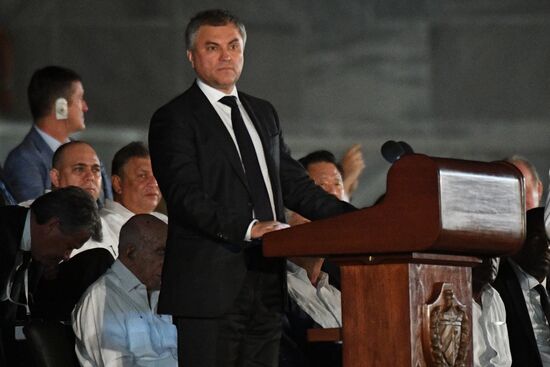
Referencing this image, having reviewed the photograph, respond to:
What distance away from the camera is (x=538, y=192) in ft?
20.6

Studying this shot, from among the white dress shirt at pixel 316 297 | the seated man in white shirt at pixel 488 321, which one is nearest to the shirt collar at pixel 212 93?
the white dress shirt at pixel 316 297

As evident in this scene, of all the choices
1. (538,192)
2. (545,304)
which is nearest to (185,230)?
(545,304)

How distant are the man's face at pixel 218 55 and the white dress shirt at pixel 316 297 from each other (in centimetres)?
170

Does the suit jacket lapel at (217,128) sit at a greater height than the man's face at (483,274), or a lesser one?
greater

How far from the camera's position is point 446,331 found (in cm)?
287

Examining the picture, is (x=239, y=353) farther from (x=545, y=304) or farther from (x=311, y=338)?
(x=545, y=304)

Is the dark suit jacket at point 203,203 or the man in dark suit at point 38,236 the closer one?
the dark suit jacket at point 203,203

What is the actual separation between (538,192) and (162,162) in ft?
10.5

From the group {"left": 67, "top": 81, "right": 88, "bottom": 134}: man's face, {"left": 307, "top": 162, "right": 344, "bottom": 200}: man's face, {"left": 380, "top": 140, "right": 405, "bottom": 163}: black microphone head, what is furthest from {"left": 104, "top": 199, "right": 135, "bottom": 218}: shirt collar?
{"left": 380, "top": 140, "right": 405, "bottom": 163}: black microphone head

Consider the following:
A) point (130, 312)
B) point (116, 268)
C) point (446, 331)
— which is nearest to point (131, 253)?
point (116, 268)

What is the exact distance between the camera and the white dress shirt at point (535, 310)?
5340 mm

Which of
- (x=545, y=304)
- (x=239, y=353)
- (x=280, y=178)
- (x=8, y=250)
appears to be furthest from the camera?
(x=545, y=304)

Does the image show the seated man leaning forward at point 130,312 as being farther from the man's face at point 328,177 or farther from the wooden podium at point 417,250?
the man's face at point 328,177

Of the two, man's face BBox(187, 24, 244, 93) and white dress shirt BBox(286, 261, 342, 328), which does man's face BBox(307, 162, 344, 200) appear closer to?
white dress shirt BBox(286, 261, 342, 328)
